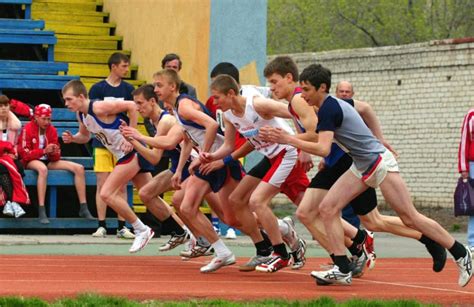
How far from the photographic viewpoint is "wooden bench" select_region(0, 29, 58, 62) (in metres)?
23.5

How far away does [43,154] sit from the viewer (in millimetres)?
19469

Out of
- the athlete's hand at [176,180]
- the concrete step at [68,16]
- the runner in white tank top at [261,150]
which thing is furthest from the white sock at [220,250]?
the concrete step at [68,16]

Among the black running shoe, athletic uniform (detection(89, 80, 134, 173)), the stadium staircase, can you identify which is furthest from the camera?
the stadium staircase

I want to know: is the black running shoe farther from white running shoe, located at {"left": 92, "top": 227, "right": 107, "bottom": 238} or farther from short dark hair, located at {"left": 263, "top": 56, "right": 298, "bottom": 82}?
white running shoe, located at {"left": 92, "top": 227, "right": 107, "bottom": 238}

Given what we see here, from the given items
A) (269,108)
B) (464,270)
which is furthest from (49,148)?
(464,270)

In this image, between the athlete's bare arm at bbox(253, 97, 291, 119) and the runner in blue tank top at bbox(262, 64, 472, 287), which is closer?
the runner in blue tank top at bbox(262, 64, 472, 287)

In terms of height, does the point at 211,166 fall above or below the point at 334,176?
below

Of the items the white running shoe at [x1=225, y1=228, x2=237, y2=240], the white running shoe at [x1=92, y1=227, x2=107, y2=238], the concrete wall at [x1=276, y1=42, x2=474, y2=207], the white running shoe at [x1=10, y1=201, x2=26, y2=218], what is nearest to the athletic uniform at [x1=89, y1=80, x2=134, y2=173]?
the white running shoe at [x1=92, y1=227, x2=107, y2=238]

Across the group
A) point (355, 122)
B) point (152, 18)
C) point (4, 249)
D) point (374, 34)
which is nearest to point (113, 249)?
point (4, 249)

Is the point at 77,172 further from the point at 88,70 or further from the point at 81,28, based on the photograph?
the point at 81,28

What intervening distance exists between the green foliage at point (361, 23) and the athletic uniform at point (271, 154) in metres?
29.5

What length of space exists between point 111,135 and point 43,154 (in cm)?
361

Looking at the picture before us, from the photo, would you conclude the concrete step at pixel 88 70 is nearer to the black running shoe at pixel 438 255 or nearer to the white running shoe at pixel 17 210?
the white running shoe at pixel 17 210

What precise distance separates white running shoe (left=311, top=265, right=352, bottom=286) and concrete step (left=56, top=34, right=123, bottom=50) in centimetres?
1456
